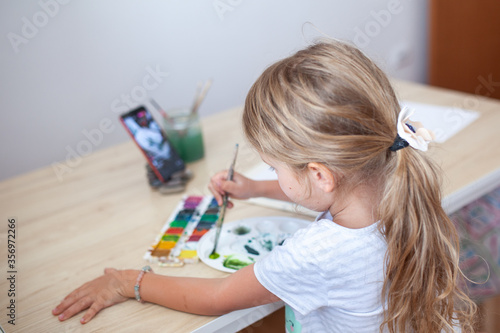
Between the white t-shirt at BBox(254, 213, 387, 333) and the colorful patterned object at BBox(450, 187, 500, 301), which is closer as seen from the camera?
the white t-shirt at BBox(254, 213, 387, 333)

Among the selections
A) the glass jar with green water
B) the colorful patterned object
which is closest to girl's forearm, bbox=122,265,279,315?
the glass jar with green water

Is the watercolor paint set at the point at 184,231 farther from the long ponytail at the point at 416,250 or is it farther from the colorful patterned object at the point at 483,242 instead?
the colorful patterned object at the point at 483,242

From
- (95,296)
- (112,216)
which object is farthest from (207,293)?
(112,216)

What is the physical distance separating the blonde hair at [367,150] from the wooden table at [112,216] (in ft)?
0.75

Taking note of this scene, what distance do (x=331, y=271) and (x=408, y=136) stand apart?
224 mm

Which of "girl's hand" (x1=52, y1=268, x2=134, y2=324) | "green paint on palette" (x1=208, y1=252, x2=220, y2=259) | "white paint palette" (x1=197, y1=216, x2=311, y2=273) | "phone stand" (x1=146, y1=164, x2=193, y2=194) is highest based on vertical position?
"girl's hand" (x1=52, y1=268, x2=134, y2=324)

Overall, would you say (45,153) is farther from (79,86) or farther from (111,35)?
(111,35)

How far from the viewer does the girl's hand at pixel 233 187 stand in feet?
3.35

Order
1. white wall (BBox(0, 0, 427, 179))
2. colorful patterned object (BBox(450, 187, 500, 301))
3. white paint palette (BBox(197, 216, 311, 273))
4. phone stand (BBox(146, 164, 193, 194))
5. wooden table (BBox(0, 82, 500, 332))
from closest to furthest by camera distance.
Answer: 1. wooden table (BBox(0, 82, 500, 332))
2. white paint palette (BBox(197, 216, 311, 273))
3. phone stand (BBox(146, 164, 193, 194))
4. colorful patterned object (BBox(450, 187, 500, 301))
5. white wall (BBox(0, 0, 427, 179))

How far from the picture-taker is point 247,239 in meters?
0.96

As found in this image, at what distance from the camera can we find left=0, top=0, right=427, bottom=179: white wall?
1.59m

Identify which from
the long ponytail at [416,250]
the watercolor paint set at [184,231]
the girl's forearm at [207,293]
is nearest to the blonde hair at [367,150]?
the long ponytail at [416,250]

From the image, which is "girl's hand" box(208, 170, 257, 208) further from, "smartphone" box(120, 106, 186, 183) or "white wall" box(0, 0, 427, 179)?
"white wall" box(0, 0, 427, 179)

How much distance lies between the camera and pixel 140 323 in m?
0.77
